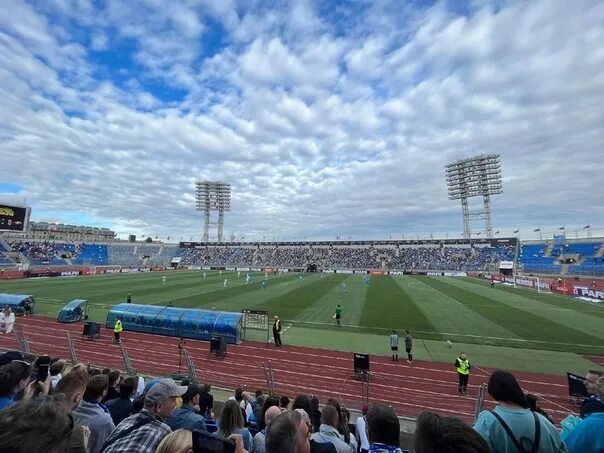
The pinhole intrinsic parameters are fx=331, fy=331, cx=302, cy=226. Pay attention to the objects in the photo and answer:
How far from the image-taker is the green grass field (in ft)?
59.8

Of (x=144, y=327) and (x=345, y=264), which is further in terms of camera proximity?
(x=345, y=264)

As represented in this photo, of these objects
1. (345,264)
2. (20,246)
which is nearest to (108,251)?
(20,246)

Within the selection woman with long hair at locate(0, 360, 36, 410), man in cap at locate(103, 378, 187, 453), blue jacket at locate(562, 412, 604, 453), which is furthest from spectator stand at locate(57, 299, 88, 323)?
blue jacket at locate(562, 412, 604, 453)

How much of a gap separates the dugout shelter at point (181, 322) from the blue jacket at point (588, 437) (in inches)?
676

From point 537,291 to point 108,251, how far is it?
9610cm

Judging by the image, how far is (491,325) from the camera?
23.8 meters

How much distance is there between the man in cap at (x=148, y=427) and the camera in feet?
9.93

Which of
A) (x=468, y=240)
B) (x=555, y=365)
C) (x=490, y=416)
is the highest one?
(x=468, y=240)

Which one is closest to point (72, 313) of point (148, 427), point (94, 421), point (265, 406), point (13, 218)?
point (265, 406)

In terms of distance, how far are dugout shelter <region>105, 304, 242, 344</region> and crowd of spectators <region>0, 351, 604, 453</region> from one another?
46.3 ft

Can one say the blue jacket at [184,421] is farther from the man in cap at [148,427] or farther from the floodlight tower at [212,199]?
the floodlight tower at [212,199]

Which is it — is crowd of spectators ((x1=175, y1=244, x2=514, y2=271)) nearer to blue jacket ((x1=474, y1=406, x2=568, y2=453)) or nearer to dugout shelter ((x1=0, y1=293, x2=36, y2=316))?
dugout shelter ((x1=0, y1=293, x2=36, y2=316))

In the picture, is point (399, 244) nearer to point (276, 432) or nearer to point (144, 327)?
point (144, 327)

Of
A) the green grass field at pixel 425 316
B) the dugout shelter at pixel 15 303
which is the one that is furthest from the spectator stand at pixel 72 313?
the dugout shelter at pixel 15 303
